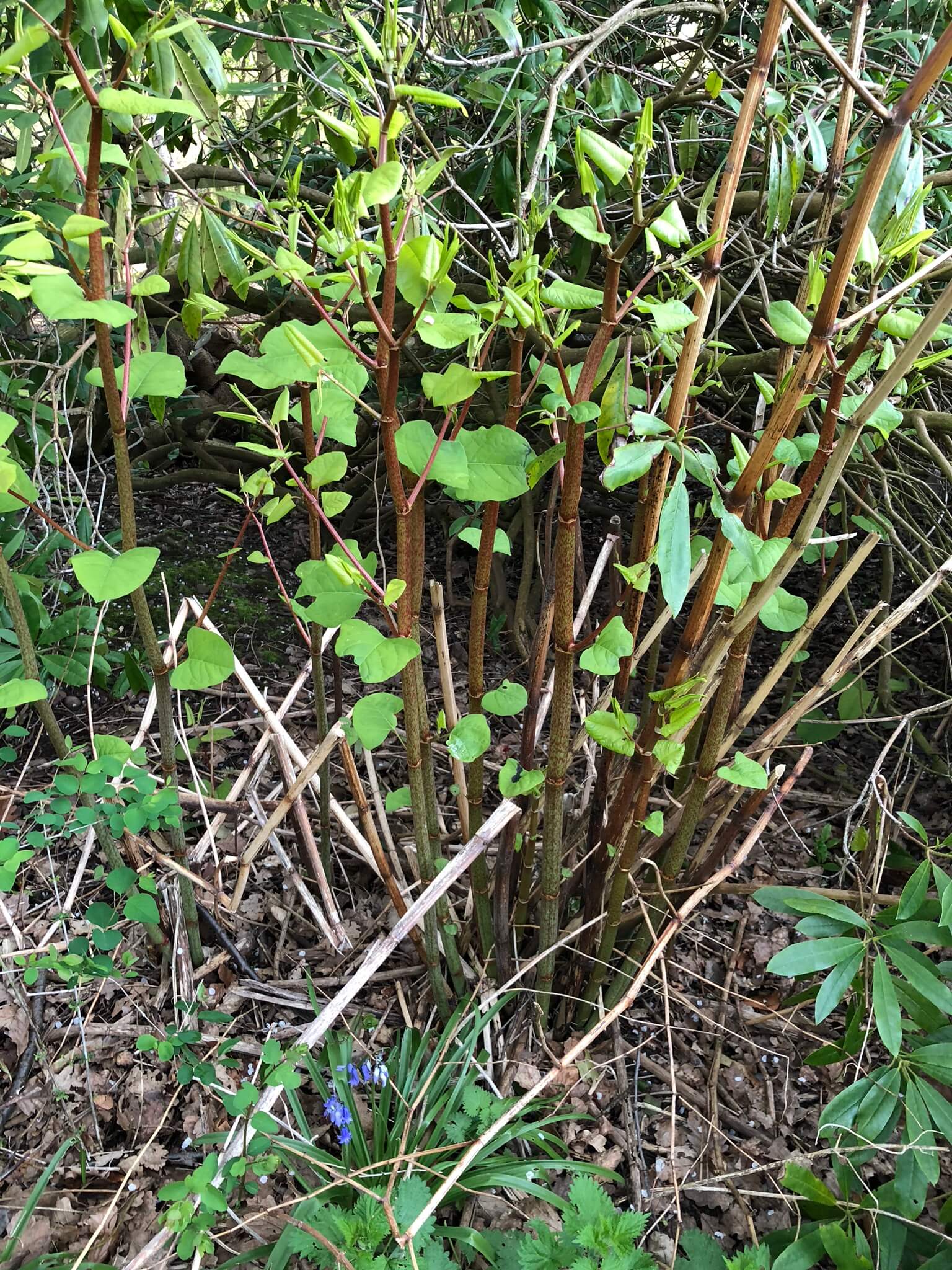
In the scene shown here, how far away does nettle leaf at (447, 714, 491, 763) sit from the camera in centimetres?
116

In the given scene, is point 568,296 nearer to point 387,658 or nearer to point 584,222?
point 584,222

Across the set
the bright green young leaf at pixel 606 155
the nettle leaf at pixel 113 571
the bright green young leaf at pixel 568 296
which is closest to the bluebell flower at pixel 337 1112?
the nettle leaf at pixel 113 571

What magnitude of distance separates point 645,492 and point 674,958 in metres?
1.00

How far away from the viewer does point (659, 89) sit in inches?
82.4

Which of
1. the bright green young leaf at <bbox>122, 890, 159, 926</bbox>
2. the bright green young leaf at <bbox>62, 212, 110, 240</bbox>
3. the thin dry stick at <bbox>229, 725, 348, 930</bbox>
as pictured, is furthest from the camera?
the thin dry stick at <bbox>229, 725, 348, 930</bbox>

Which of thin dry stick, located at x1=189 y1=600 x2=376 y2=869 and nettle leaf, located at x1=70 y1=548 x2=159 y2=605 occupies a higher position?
nettle leaf, located at x1=70 y1=548 x2=159 y2=605

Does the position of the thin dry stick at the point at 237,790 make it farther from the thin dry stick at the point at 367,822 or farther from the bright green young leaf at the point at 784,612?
the bright green young leaf at the point at 784,612

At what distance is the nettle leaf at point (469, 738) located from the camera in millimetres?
1159

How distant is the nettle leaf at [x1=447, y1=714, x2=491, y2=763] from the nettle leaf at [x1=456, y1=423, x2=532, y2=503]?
1.07ft

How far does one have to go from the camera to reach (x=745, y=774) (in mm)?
1074

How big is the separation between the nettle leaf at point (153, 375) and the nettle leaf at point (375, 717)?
18.2 inches

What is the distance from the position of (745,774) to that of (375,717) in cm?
48

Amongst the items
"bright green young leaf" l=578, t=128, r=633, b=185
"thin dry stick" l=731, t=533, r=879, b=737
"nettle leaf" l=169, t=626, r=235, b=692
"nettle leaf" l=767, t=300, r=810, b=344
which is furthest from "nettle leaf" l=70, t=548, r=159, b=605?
"thin dry stick" l=731, t=533, r=879, b=737

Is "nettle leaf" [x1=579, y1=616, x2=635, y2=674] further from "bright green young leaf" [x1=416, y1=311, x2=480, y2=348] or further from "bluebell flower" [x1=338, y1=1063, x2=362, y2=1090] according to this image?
"bluebell flower" [x1=338, y1=1063, x2=362, y2=1090]
